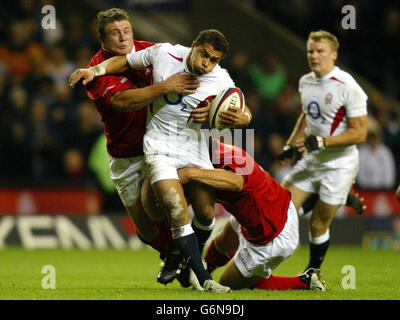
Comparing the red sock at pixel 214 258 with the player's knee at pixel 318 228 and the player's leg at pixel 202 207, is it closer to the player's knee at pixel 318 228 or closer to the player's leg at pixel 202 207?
the player's leg at pixel 202 207

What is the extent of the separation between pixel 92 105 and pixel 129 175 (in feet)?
18.9

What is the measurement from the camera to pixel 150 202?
7.18m

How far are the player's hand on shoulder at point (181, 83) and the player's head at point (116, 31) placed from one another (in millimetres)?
802

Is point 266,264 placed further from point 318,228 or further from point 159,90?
point 159,90

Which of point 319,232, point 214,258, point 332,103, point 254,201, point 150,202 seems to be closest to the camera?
point 254,201

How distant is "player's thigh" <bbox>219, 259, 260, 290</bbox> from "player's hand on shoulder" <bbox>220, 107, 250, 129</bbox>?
3.98ft

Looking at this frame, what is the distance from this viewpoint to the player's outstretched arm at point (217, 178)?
257 inches

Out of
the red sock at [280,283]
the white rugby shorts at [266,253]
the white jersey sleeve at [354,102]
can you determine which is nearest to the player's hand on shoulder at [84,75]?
the white rugby shorts at [266,253]

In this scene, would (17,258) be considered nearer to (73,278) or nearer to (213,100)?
(73,278)

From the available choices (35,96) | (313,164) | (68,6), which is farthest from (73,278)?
(68,6)

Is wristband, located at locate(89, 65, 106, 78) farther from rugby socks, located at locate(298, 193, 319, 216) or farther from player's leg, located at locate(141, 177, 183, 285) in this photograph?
rugby socks, located at locate(298, 193, 319, 216)

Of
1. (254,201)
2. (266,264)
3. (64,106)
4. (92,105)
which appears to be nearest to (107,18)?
(254,201)

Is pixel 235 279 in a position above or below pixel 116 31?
below

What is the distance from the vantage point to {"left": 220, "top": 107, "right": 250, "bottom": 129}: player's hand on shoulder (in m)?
6.54
